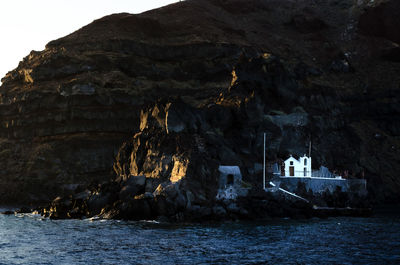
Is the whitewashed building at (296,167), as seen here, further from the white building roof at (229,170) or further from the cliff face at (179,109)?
the white building roof at (229,170)

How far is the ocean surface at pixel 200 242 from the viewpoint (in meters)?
46.3

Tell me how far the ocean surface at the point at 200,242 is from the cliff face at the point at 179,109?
584 inches

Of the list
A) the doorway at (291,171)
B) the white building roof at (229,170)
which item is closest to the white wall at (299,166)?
the doorway at (291,171)

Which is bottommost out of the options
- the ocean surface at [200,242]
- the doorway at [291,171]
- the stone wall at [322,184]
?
the ocean surface at [200,242]

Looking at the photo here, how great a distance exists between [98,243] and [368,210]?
50242 millimetres

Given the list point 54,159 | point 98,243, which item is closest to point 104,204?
point 98,243

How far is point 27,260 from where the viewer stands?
4566 cm

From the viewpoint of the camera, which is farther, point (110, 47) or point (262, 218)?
point (110, 47)

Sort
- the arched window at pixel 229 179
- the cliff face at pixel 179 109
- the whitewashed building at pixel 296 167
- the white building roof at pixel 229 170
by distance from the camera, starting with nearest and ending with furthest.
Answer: the arched window at pixel 229 179, the white building roof at pixel 229 170, the cliff face at pixel 179 109, the whitewashed building at pixel 296 167

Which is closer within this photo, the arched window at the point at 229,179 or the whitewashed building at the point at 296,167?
the arched window at the point at 229,179

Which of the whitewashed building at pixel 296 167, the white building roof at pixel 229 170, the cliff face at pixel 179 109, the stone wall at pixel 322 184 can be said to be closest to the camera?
the white building roof at pixel 229 170

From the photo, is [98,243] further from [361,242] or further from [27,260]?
[361,242]

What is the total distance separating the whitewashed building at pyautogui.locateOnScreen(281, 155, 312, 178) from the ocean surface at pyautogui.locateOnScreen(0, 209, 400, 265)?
18.5 meters

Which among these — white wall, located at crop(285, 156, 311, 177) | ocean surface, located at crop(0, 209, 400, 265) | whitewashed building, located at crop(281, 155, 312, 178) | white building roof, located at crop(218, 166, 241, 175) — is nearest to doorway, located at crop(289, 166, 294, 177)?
whitewashed building, located at crop(281, 155, 312, 178)
